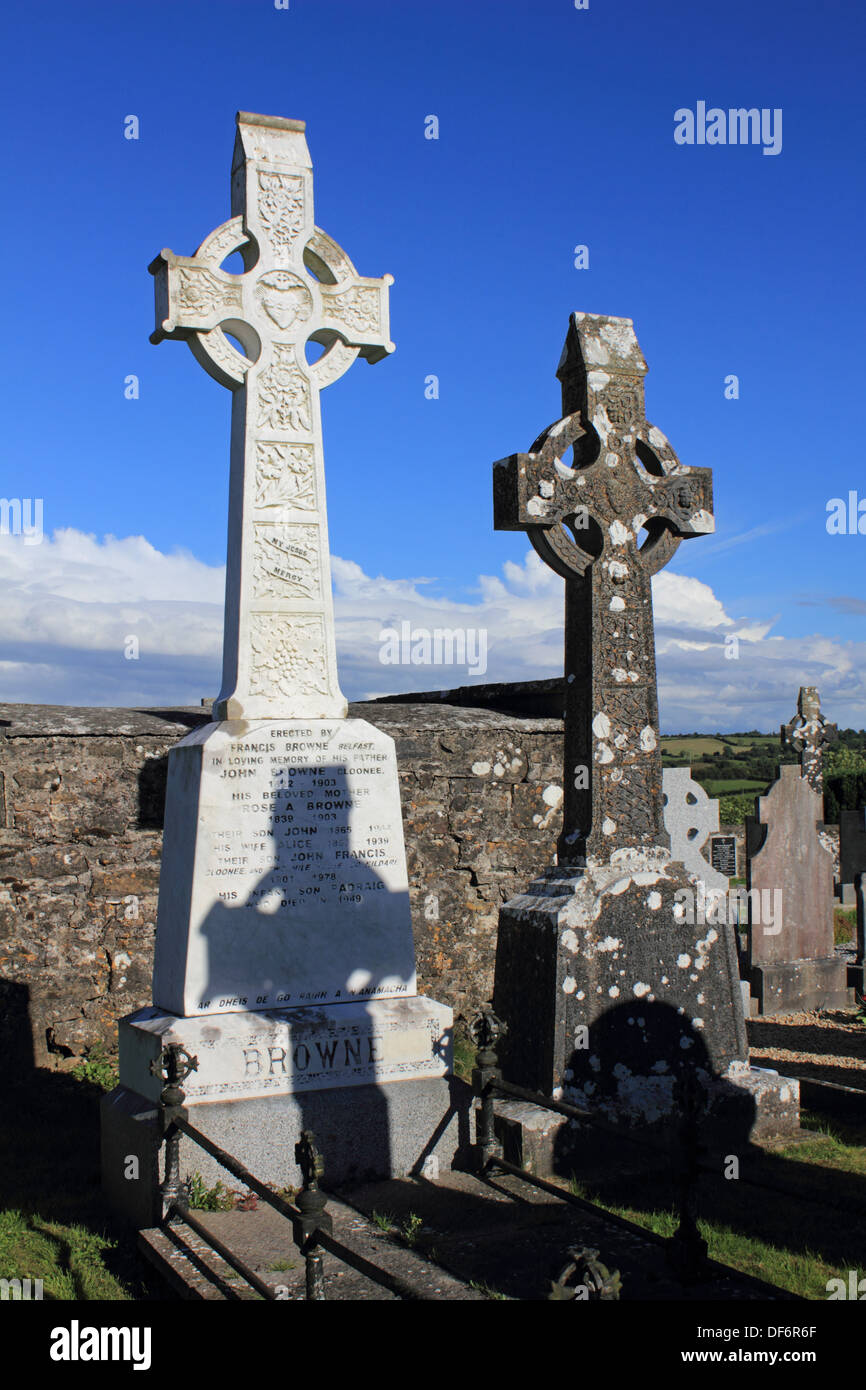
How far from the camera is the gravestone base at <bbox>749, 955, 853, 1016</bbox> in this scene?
1009 centimetres

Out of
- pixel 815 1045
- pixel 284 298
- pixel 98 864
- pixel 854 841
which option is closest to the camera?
pixel 284 298

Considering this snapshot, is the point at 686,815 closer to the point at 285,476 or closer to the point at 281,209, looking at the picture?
the point at 285,476

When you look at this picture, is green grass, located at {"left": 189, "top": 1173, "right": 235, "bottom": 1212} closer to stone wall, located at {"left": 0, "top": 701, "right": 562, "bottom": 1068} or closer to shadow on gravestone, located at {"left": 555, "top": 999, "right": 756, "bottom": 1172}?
shadow on gravestone, located at {"left": 555, "top": 999, "right": 756, "bottom": 1172}

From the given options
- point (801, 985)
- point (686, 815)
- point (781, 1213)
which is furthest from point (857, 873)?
point (781, 1213)

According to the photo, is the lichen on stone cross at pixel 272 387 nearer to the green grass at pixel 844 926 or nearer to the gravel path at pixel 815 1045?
the gravel path at pixel 815 1045

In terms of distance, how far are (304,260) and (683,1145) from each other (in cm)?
483

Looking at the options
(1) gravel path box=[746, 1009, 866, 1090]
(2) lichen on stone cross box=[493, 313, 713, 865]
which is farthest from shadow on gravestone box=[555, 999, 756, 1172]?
(1) gravel path box=[746, 1009, 866, 1090]

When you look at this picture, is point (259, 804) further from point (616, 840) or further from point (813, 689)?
point (813, 689)

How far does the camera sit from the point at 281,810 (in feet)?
18.3

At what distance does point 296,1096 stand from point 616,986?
5.22 feet

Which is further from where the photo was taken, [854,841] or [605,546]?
[854,841]

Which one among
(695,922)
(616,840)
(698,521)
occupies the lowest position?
(695,922)
